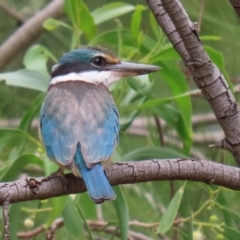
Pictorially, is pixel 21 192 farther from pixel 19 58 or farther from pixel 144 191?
pixel 19 58

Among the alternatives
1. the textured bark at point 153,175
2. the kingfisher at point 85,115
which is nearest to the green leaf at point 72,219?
the kingfisher at point 85,115

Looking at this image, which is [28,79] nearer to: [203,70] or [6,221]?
[203,70]

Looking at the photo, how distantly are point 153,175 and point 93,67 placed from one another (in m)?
0.57

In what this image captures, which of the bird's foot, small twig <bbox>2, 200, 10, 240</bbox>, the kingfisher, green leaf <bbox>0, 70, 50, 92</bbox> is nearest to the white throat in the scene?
the kingfisher

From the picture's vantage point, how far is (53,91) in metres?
2.20

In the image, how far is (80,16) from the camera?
2.51 meters

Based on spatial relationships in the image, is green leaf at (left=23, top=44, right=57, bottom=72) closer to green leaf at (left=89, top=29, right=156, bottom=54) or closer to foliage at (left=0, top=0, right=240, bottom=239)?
foliage at (left=0, top=0, right=240, bottom=239)

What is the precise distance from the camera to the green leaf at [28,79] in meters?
2.36

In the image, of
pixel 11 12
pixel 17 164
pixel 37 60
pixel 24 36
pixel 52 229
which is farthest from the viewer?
pixel 11 12

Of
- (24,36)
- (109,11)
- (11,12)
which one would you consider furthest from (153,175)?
(11,12)

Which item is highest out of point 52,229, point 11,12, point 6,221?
point 6,221

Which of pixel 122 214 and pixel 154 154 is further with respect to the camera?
pixel 154 154

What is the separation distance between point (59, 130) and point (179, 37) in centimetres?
35

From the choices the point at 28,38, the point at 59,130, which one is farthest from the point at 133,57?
the point at 28,38
